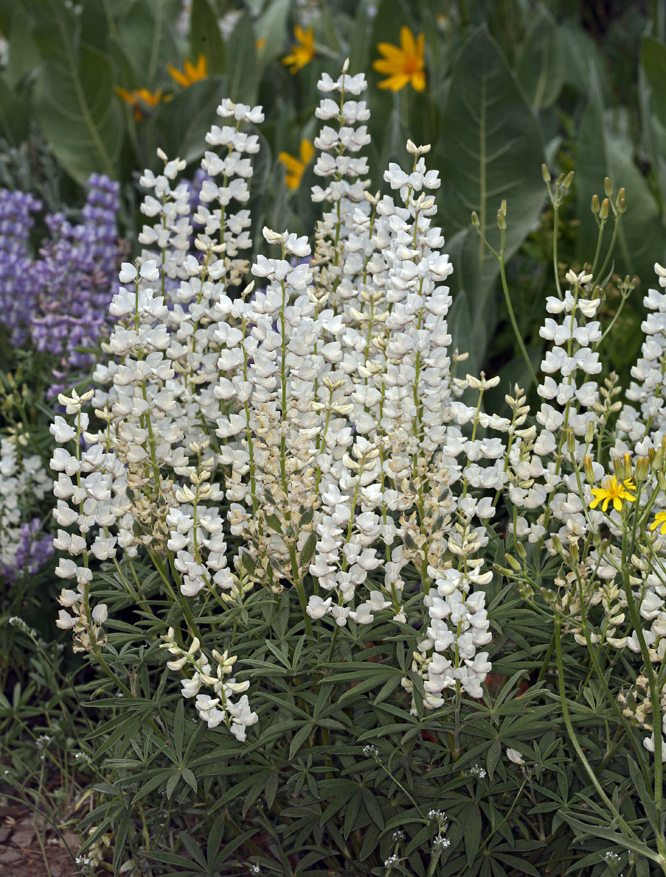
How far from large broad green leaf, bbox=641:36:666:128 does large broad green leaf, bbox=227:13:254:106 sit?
1221 mm

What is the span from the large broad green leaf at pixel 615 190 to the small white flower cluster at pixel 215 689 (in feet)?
5.56

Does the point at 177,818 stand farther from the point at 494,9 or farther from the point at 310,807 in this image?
the point at 494,9

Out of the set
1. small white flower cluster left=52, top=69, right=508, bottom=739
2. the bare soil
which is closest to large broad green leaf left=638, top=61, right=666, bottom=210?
small white flower cluster left=52, top=69, right=508, bottom=739

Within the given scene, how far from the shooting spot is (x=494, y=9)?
12.2 feet

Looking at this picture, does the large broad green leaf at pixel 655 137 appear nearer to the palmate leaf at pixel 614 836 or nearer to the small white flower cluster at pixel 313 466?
the small white flower cluster at pixel 313 466

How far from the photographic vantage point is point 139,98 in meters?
2.91

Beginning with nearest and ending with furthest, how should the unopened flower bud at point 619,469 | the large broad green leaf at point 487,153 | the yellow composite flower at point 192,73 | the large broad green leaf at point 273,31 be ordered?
the unopened flower bud at point 619,469 < the large broad green leaf at point 487,153 < the yellow composite flower at point 192,73 < the large broad green leaf at point 273,31

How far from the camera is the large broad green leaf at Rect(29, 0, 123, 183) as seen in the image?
9.27ft

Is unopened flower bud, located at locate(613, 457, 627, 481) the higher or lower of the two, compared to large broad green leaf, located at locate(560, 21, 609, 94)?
lower

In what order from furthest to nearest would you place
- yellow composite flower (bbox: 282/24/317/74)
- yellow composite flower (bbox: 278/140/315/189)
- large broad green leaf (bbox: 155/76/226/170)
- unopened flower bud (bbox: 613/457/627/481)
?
1. yellow composite flower (bbox: 282/24/317/74)
2. large broad green leaf (bbox: 155/76/226/170)
3. yellow composite flower (bbox: 278/140/315/189)
4. unopened flower bud (bbox: 613/457/627/481)

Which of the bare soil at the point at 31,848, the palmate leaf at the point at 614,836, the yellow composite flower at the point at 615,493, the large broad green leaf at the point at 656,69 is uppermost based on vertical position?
the large broad green leaf at the point at 656,69

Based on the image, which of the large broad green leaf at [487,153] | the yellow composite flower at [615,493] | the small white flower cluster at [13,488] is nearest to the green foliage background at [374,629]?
the large broad green leaf at [487,153]

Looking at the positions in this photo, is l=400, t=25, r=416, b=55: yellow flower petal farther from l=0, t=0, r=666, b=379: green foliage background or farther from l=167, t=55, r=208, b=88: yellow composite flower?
l=167, t=55, r=208, b=88: yellow composite flower

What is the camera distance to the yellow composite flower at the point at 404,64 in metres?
2.76
